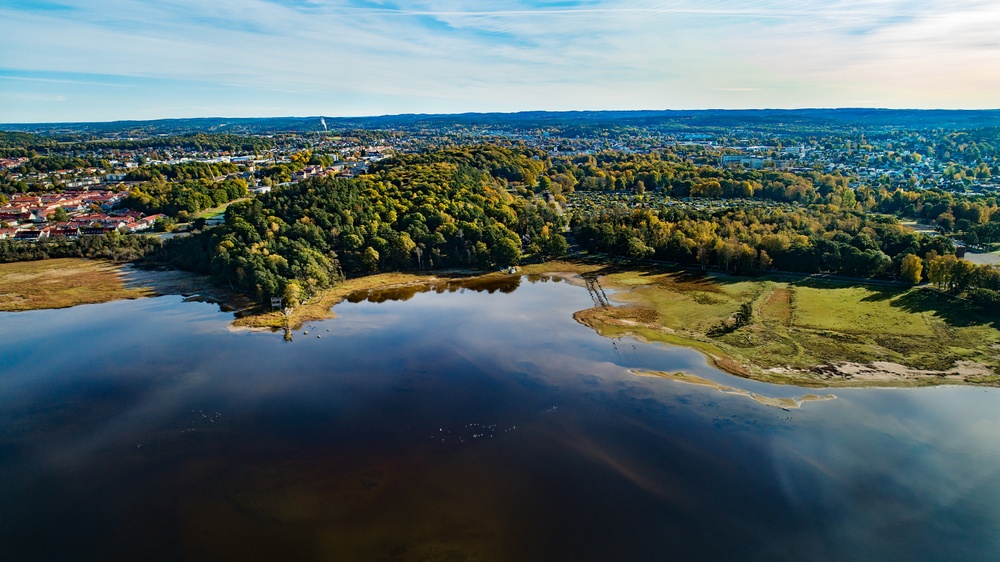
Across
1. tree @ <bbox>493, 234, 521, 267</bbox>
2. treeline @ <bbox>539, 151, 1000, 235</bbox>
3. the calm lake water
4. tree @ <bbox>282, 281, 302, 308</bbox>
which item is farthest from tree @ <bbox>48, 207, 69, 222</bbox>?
treeline @ <bbox>539, 151, 1000, 235</bbox>

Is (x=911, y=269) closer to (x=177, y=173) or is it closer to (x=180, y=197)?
(x=180, y=197)

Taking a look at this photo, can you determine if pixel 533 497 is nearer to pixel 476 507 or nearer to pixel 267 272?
pixel 476 507

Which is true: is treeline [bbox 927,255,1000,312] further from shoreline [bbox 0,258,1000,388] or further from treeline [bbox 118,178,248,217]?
treeline [bbox 118,178,248,217]

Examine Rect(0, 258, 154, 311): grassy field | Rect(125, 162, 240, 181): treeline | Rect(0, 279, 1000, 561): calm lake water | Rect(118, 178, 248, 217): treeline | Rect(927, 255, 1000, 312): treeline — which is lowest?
Rect(0, 279, 1000, 561): calm lake water

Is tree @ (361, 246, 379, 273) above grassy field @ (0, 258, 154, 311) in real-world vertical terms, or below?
above

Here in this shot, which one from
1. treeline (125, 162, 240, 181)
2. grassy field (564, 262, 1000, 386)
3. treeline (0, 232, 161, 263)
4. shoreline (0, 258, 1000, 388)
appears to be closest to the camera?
shoreline (0, 258, 1000, 388)

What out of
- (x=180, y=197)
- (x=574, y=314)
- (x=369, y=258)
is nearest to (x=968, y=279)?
(x=574, y=314)

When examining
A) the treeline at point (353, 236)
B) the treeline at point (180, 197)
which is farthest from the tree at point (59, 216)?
the treeline at point (353, 236)
